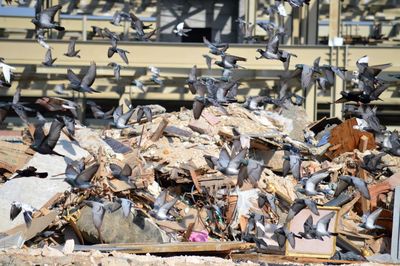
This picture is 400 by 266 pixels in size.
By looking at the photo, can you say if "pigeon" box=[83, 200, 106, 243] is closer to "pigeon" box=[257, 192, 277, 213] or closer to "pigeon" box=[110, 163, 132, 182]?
"pigeon" box=[110, 163, 132, 182]

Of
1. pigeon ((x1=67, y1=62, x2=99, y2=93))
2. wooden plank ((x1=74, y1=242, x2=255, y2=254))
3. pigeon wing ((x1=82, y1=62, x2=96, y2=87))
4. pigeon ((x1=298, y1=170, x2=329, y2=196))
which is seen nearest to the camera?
wooden plank ((x1=74, y1=242, x2=255, y2=254))

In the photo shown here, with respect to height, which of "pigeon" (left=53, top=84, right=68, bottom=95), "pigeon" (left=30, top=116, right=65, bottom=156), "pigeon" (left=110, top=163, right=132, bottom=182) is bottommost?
"pigeon" (left=53, top=84, right=68, bottom=95)

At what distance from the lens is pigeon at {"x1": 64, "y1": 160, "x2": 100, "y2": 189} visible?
15203mm

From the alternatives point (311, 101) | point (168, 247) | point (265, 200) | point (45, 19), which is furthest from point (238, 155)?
point (311, 101)

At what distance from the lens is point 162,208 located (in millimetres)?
15664

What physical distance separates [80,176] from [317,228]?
3.42 meters

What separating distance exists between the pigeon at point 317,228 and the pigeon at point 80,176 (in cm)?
308

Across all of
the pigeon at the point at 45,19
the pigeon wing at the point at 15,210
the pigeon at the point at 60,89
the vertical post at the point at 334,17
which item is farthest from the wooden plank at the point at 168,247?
the vertical post at the point at 334,17

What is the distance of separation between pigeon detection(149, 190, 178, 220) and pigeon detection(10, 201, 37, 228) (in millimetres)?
1775

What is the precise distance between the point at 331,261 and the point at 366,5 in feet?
65.6

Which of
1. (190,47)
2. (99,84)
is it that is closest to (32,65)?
(99,84)

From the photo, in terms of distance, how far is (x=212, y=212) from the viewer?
16578mm

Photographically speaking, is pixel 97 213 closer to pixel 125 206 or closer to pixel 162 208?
pixel 125 206

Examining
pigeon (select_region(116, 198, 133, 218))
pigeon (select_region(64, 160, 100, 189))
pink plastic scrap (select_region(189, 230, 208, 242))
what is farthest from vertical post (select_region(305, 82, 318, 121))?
pigeon (select_region(116, 198, 133, 218))
